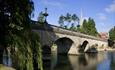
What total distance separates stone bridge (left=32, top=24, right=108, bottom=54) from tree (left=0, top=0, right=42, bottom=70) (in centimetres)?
1810

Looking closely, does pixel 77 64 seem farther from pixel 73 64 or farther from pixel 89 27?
pixel 89 27

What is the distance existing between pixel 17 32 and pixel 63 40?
146 feet

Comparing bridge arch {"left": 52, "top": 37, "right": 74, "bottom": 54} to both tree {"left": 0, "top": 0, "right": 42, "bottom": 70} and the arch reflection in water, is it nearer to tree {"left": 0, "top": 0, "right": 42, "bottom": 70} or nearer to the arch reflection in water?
the arch reflection in water

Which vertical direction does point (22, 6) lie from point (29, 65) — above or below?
above

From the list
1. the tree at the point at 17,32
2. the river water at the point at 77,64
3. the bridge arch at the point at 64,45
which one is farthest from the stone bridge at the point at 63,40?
the tree at the point at 17,32

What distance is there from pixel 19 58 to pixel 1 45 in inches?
67.9

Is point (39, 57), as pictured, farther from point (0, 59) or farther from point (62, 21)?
point (62, 21)

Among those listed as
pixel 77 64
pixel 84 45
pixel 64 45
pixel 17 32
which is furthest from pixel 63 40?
pixel 17 32

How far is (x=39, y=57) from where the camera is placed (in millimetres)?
23688

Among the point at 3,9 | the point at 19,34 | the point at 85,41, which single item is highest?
the point at 3,9

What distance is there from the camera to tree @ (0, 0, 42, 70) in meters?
19.9

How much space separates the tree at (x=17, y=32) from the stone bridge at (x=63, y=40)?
59.4 feet

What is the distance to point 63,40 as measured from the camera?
64.8m

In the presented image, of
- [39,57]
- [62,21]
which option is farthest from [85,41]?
[39,57]
